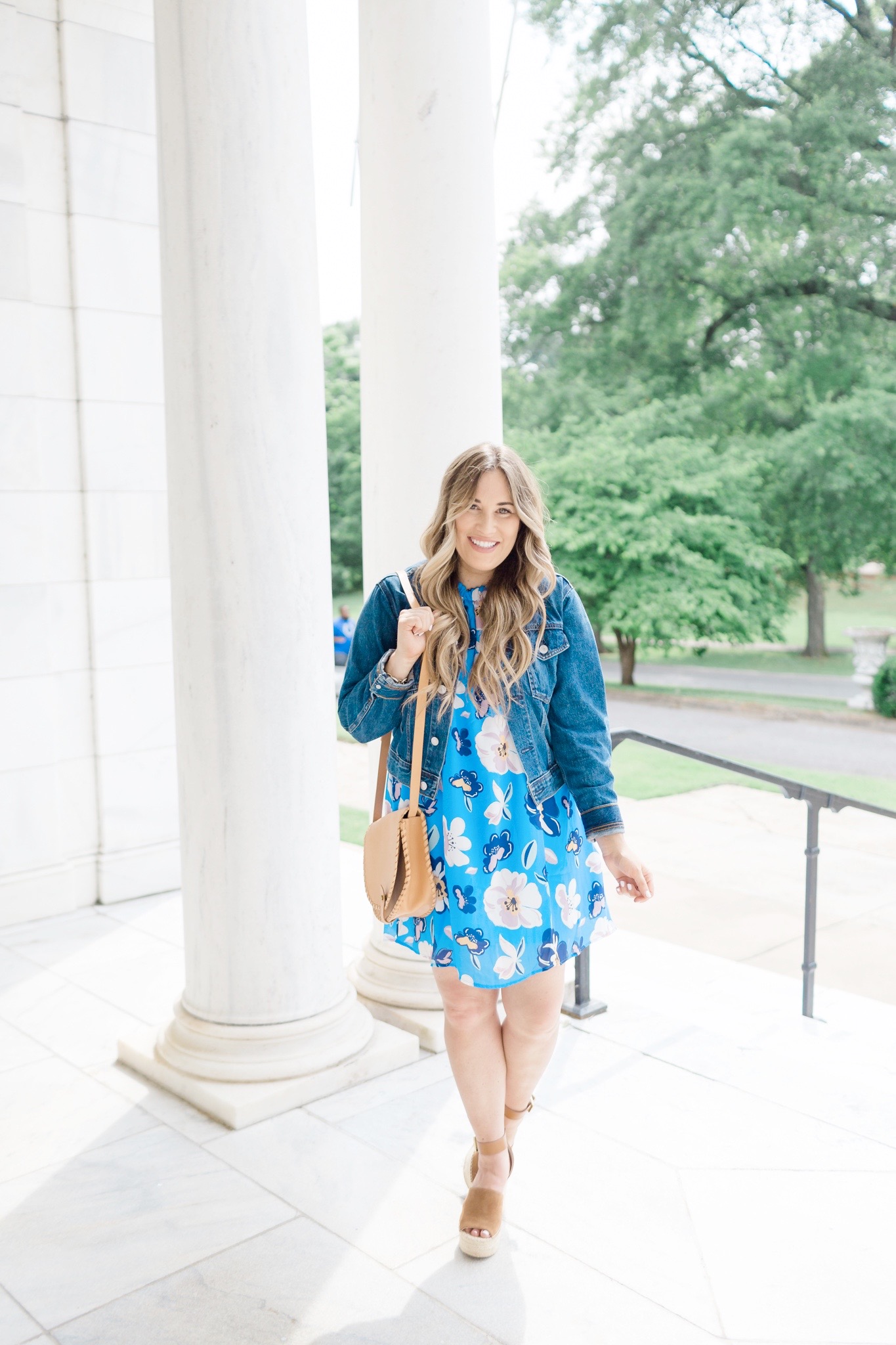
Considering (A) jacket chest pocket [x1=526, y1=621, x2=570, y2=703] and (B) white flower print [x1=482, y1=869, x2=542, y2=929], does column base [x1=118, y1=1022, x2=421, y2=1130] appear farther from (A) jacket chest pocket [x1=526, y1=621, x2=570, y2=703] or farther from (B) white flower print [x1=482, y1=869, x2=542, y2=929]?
(A) jacket chest pocket [x1=526, y1=621, x2=570, y2=703]

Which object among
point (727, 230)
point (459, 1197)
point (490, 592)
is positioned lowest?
point (459, 1197)

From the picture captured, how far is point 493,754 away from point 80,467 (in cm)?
411

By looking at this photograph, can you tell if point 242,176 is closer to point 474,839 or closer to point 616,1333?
point 474,839

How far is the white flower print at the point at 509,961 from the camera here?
2.87 m

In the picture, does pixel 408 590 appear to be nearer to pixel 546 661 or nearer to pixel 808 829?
pixel 546 661

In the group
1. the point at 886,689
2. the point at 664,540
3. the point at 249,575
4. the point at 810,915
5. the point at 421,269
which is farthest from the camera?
the point at 664,540

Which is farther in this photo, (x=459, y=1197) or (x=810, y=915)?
(x=810, y=915)

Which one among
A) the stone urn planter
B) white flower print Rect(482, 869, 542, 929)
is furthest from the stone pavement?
the stone urn planter

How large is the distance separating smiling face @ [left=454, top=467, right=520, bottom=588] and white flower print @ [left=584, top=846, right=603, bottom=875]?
0.83m

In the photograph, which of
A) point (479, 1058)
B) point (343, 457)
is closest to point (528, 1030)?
point (479, 1058)

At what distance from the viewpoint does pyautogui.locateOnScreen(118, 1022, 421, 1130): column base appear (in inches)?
148

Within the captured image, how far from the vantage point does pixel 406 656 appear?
109 inches

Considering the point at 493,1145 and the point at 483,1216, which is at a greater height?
the point at 493,1145

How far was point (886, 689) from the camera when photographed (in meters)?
20.1
